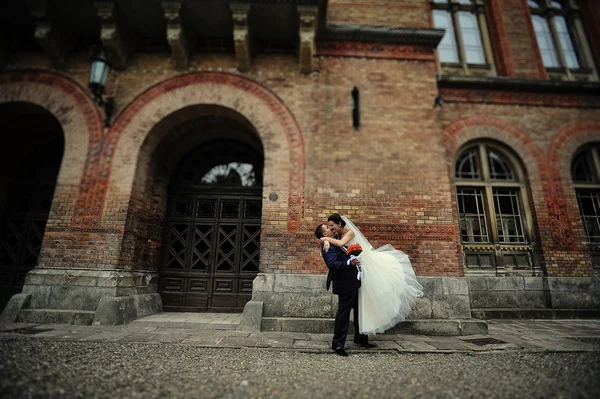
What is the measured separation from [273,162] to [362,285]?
304cm

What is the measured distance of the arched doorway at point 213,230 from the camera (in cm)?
672

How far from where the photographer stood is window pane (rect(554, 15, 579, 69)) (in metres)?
8.66

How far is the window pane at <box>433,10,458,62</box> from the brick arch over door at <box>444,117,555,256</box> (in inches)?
88.4

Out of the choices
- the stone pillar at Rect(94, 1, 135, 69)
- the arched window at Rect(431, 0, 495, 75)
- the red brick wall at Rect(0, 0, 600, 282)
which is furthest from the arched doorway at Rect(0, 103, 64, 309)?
the arched window at Rect(431, 0, 495, 75)

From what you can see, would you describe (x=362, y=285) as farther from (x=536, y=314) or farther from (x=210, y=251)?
(x=536, y=314)

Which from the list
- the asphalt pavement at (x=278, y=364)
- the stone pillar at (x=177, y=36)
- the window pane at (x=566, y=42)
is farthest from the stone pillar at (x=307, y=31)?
the window pane at (x=566, y=42)

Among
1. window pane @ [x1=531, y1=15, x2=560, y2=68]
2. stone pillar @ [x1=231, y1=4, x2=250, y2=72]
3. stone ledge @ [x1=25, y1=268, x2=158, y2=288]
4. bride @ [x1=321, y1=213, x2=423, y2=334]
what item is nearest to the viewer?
bride @ [x1=321, y1=213, x2=423, y2=334]

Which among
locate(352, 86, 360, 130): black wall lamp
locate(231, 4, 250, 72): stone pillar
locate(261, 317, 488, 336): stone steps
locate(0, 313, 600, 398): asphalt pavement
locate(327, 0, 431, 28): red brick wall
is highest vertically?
locate(327, 0, 431, 28): red brick wall

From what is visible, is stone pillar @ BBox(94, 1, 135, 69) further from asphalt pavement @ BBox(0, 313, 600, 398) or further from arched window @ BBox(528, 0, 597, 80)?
arched window @ BBox(528, 0, 597, 80)

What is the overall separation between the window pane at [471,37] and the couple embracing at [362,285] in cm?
716

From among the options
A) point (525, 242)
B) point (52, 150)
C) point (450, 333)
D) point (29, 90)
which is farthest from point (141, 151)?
point (525, 242)

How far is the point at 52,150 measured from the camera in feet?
25.2

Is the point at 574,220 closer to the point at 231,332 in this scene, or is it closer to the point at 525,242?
the point at 525,242

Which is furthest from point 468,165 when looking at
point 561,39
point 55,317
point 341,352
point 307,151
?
point 55,317
